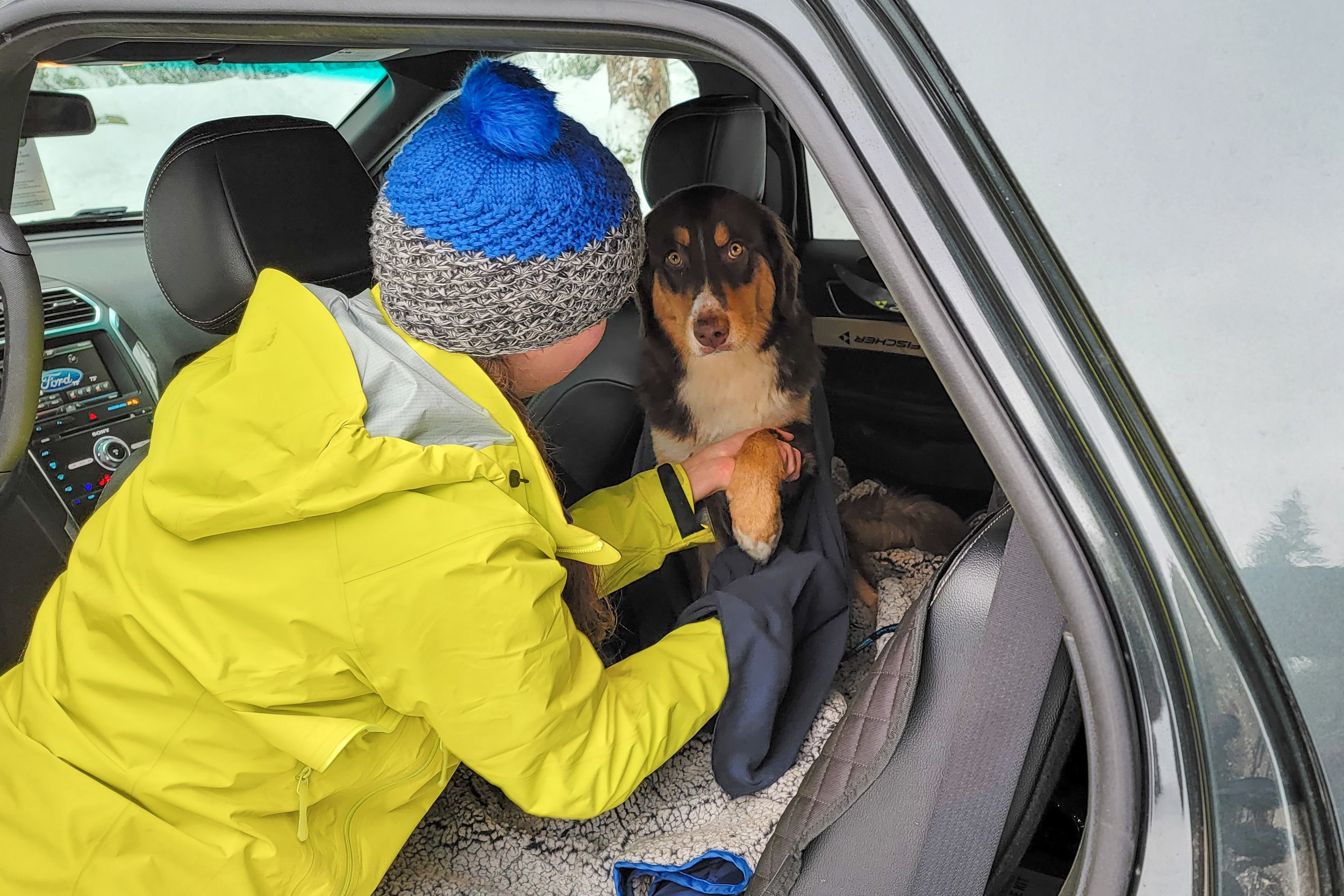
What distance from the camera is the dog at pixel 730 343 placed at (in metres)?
2.72

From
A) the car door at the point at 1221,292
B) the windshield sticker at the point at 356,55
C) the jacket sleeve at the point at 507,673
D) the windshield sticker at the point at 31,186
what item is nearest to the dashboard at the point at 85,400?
the windshield sticker at the point at 31,186

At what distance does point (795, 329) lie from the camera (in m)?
2.81

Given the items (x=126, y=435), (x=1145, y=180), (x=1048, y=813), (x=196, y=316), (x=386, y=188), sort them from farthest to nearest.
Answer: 1. (x=126, y=435)
2. (x=196, y=316)
3. (x=386, y=188)
4. (x=1048, y=813)
5. (x=1145, y=180)

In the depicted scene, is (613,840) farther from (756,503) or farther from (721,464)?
(721,464)

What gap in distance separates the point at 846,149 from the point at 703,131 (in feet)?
7.03

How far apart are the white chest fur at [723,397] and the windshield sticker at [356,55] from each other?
1251mm

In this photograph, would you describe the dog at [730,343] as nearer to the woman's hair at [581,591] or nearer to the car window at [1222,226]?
the woman's hair at [581,591]

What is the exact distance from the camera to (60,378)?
265cm

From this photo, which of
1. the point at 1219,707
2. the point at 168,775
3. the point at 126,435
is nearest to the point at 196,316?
the point at 126,435

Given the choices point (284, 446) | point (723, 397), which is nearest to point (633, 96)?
point (723, 397)

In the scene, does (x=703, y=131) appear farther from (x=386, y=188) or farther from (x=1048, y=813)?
(x=1048, y=813)

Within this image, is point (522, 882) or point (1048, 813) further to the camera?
point (522, 882)

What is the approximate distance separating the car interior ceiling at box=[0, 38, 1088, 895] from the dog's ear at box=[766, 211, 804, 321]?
247 millimetres

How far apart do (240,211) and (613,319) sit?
4.49 feet
